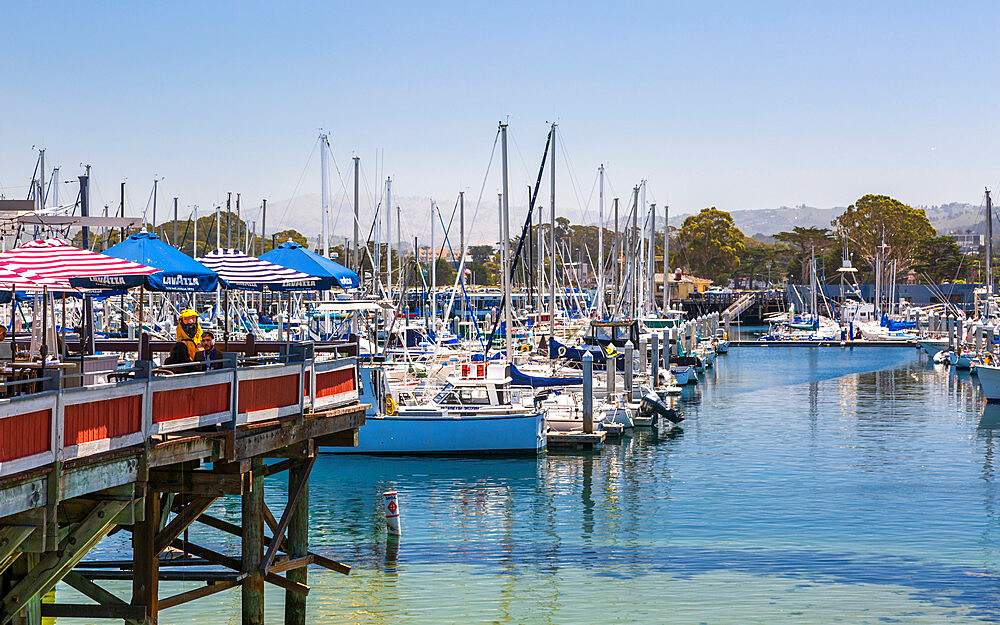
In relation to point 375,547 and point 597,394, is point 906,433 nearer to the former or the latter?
point 597,394

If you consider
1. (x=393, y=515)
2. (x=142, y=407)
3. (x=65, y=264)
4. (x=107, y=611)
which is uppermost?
(x=65, y=264)

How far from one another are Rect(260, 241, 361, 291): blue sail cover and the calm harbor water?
5497 mm

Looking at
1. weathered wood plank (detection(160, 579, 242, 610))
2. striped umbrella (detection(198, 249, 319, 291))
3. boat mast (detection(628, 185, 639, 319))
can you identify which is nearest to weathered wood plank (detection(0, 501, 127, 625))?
weathered wood plank (detection(160, 579, 242, 610))

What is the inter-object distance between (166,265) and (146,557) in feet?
23.2

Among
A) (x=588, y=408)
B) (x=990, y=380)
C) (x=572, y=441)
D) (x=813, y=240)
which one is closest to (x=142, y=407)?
(x=572, y=441)

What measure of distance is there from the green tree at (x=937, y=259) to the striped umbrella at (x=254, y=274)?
155 m

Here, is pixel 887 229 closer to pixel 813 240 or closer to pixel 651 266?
pixel 813 240

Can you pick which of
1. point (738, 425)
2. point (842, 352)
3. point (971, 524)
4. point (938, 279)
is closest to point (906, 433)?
point (738, 425)

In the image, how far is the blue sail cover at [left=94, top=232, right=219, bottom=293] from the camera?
1883 centimetres

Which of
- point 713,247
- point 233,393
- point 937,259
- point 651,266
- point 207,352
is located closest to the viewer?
point 233,393

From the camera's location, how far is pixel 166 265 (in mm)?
18828

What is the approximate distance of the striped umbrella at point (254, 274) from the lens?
20.1 metres

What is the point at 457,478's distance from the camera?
1323 inches

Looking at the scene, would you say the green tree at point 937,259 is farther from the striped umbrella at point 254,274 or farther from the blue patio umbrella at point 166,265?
the blue patio umbrella at point 166,265
